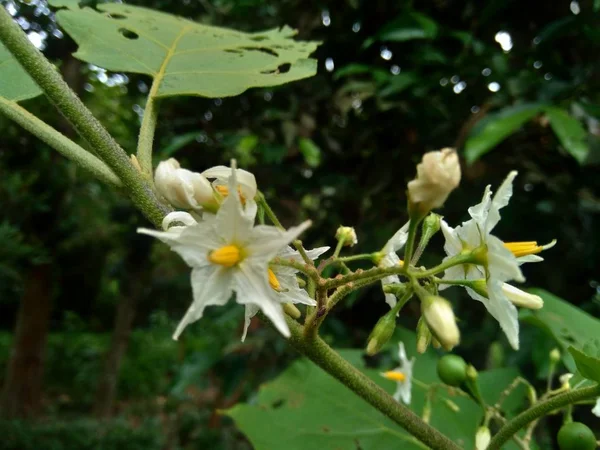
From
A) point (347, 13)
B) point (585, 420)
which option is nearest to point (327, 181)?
point (347, 13)

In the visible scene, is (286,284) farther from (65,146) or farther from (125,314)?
(125,314)

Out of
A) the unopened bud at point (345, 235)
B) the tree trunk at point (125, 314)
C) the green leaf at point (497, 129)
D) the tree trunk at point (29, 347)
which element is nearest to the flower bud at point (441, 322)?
the unopened bud at point (345, 235)

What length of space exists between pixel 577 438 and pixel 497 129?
0.86 meters

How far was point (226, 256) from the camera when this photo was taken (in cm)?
54

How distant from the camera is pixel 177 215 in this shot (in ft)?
1.94

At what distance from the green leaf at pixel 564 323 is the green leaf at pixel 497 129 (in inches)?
14.1

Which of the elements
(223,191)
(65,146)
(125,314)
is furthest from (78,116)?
(125,314)

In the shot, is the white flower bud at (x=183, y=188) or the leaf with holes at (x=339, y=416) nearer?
the white flower bud at (x=183, y=188)

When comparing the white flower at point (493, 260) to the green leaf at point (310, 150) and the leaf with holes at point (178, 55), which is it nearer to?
the leaf with holes at point (178, 55)

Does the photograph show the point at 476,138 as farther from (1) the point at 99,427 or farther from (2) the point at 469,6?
(1) the point at 99,427

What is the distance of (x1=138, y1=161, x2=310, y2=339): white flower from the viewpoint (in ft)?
1.73

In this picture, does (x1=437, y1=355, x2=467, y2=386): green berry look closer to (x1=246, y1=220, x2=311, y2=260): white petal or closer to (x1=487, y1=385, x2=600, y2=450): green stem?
(x1=487, y1=385, x2=600, y2=450): green stem

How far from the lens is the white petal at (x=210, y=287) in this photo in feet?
1.74

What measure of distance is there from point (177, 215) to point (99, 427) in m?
5.87
